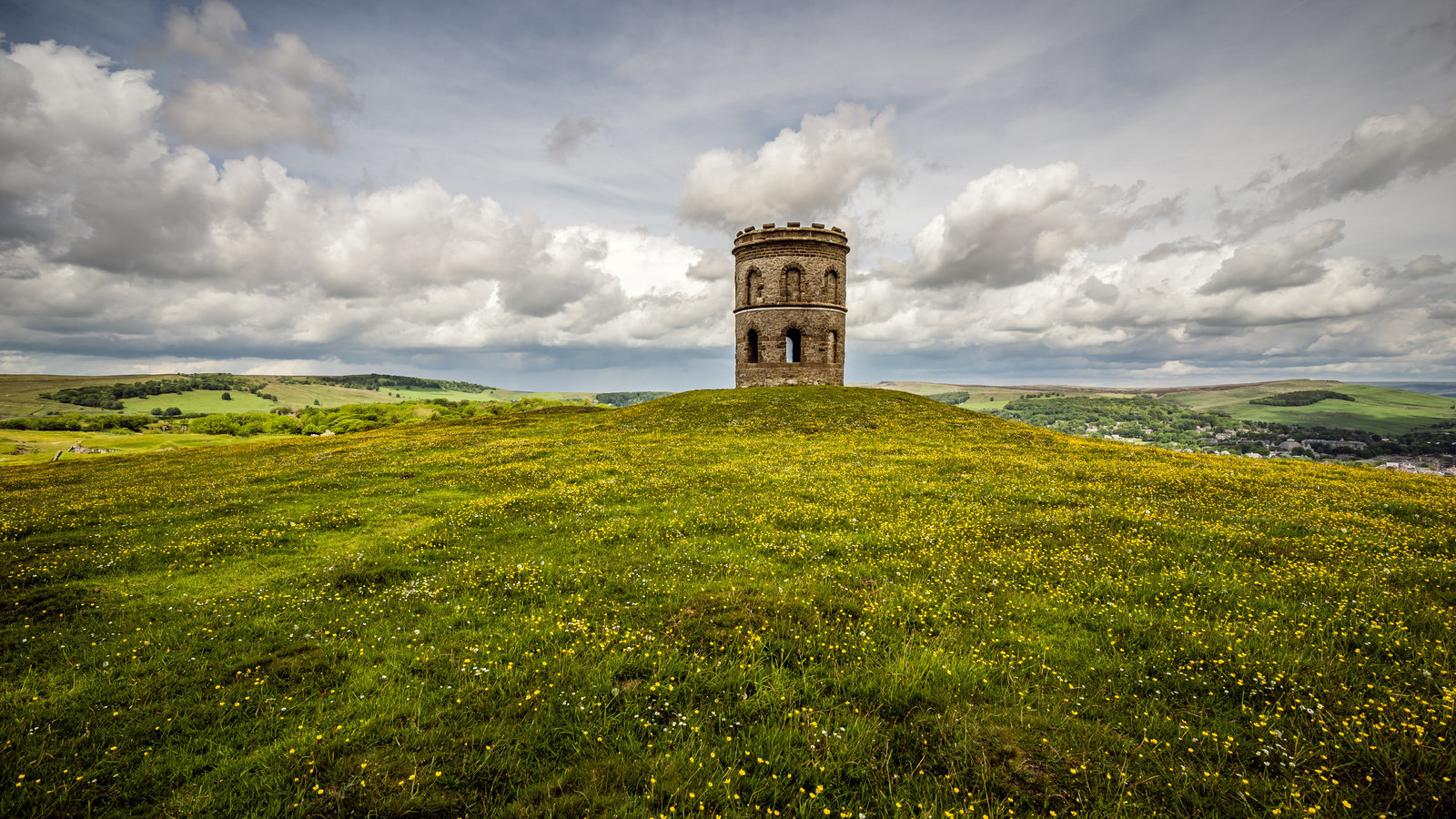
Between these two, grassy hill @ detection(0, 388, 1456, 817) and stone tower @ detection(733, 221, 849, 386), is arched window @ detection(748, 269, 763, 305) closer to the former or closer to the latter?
stone tower @ detection(733, 221, 849, 386)

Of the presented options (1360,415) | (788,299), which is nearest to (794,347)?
(788,299)

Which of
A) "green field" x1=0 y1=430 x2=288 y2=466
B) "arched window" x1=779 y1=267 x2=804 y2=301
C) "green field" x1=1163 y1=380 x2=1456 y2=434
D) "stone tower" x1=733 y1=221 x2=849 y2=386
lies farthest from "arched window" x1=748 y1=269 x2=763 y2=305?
"green field" x1=1163 y1=380 x2=1456 y2=434

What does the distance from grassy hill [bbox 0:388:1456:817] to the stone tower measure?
41.9 meters

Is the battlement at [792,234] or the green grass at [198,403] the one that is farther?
the green grass at [198,403]

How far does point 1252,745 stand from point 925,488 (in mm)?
12380

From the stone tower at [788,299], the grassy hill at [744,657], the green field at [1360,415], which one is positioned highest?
the stone tower at [788,299]

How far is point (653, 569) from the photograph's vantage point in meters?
11.2

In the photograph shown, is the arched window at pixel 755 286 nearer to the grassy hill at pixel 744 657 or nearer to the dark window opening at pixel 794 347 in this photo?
the dark window opening at pixel 794 347

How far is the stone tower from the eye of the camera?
5722 centimetres

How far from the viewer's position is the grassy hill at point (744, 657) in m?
5.23

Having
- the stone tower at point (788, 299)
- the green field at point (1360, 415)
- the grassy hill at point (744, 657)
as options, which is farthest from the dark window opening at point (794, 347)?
the green field at point (1360, 415)

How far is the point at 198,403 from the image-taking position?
187000mm

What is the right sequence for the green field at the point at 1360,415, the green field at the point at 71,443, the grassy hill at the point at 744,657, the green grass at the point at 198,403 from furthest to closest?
the green grass at the point at 198,403 < the green field at the point at 1360,415 < the green field at the point at 71,443 < the grassy hill at the point at 744,657

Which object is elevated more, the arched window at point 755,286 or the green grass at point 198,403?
the arched window at point 755,286
